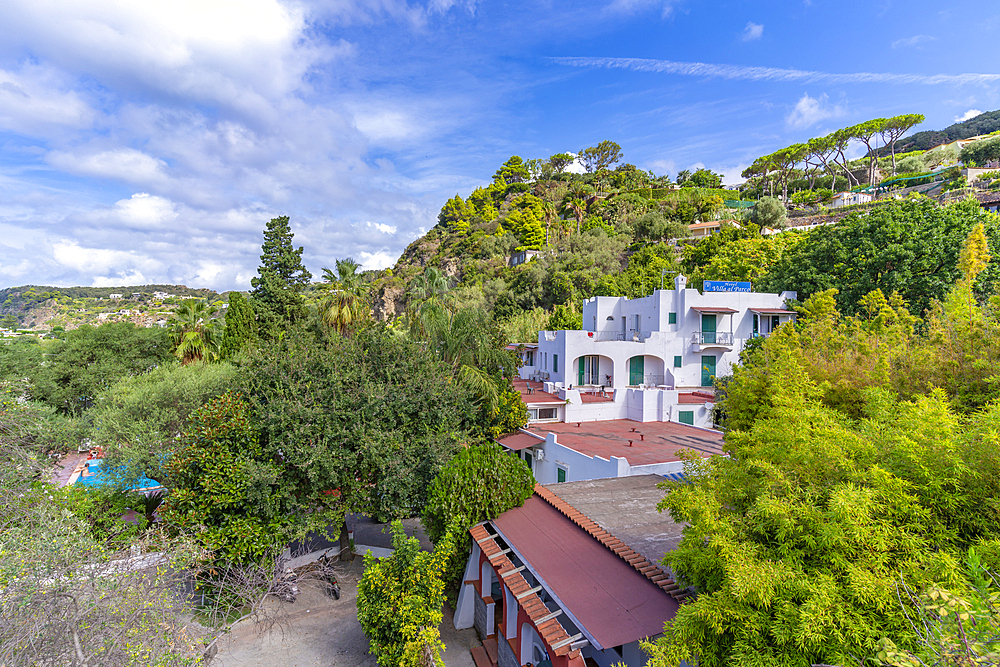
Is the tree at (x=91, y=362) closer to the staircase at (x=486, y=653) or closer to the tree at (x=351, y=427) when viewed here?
the tree at (x=351, y=427)

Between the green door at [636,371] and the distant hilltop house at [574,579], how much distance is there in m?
14.4

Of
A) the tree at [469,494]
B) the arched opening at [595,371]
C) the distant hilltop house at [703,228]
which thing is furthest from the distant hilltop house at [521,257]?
the tree at [469,494]

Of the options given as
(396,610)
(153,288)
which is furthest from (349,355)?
(153,288)

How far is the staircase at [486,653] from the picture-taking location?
39.1 ft

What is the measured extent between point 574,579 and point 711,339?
23856mm

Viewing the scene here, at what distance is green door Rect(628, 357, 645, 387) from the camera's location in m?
29.0

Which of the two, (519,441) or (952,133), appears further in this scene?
(952,133)

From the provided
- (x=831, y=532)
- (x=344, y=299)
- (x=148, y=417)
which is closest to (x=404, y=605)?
(x=831, y=532)

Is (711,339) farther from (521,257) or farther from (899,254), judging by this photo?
(521,257)

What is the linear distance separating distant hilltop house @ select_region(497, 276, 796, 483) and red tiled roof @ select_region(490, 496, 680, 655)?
21.1 ft

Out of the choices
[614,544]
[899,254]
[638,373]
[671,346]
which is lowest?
[614,544]

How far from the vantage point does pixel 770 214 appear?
55.1 meters

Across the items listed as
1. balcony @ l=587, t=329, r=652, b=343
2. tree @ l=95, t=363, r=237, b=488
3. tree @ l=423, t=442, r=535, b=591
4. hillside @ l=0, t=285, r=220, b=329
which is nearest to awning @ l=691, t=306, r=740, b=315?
balcony @ l=587, t=329, r=652, b=343

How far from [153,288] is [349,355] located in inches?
6307
